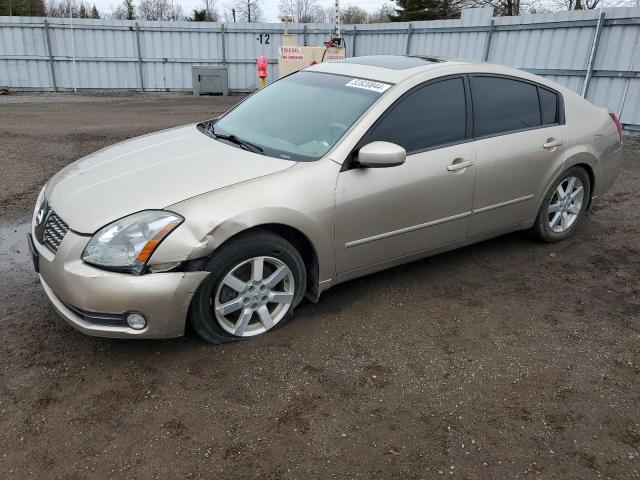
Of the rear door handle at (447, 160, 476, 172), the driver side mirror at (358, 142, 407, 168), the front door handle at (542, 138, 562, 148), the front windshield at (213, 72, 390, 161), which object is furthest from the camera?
the front door handle at (542, 138, 562, 148)

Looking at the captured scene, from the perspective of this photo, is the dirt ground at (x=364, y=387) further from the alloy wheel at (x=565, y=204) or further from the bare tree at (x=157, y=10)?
the bare tree at (x=157, y=10)

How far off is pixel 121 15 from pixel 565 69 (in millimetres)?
43043

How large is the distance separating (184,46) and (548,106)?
15481 mm

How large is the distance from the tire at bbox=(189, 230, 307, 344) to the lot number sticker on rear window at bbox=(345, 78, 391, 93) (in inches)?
51.2

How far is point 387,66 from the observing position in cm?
401

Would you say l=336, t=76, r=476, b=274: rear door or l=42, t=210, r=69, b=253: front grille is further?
l=336, t=76, r=476, b=274: rear door

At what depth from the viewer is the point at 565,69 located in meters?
11.0

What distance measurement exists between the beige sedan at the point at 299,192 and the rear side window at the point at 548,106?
0.06 feet

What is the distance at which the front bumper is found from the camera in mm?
2750

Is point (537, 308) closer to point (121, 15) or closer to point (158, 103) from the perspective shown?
point (158, 103)

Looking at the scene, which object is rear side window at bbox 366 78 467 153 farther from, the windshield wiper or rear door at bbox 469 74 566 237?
the windshield wiper

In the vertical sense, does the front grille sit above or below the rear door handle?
below

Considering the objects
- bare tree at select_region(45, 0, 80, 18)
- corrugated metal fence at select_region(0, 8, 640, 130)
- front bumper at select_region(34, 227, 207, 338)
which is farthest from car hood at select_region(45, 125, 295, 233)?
bare tree at select_region(45, 0, 80, 18)

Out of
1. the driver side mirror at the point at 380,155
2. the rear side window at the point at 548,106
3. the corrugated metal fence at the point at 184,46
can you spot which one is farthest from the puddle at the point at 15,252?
the corrugated metal fence at the point at 184,46
